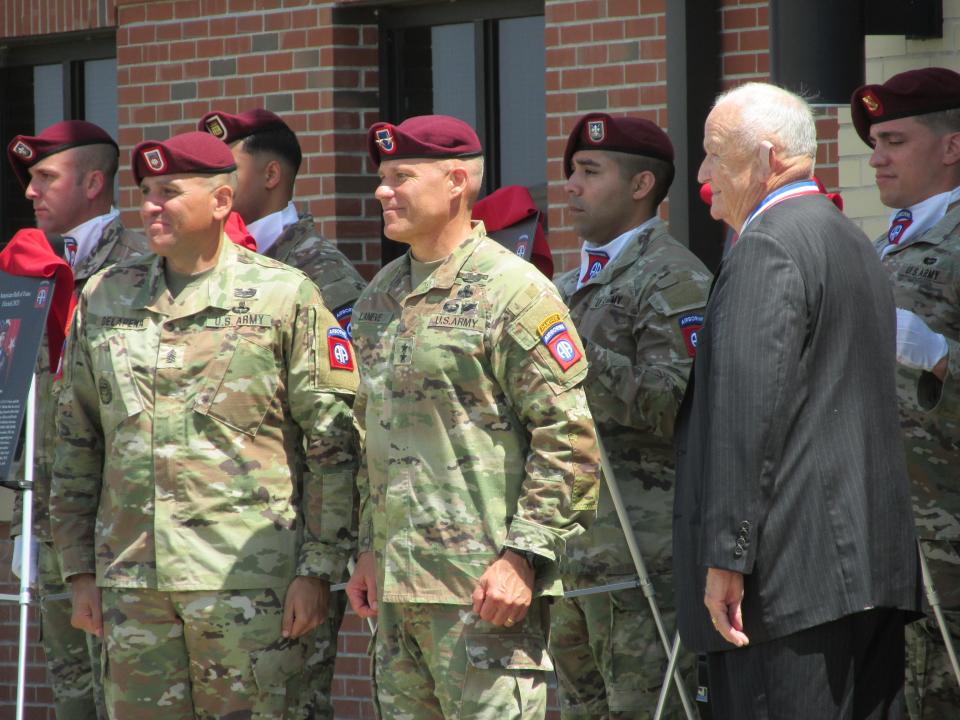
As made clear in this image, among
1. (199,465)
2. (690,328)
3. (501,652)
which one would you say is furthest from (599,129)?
(501,652)

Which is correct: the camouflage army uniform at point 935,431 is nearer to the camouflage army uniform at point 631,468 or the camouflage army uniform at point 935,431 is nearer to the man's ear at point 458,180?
the camouflage army uniform at point 631,468

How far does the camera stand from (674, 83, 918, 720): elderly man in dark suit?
382 centimetres

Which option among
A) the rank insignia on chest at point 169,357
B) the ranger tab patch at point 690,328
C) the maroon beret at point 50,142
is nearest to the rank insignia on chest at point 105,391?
the rank insignia on chest at point 169,357

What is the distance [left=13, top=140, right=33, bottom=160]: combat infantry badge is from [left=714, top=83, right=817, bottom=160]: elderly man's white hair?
11.8ft

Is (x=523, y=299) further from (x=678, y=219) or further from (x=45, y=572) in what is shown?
(x=45, y=572)

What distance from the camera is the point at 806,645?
387cm

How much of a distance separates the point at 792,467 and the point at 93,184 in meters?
3.84

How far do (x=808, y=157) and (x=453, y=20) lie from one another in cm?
372

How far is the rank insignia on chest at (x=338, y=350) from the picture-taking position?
5.08m

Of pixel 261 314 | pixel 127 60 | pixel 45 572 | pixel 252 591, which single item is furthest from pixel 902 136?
pixel 127 60

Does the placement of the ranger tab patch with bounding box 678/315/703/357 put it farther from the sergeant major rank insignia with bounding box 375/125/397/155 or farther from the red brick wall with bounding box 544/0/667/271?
the red brick wall with bounding box 544/0/667/271

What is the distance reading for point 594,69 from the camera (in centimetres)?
681

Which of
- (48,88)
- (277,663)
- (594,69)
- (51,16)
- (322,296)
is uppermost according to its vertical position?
(51,16)

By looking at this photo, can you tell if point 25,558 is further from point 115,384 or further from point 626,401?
point 626,401
